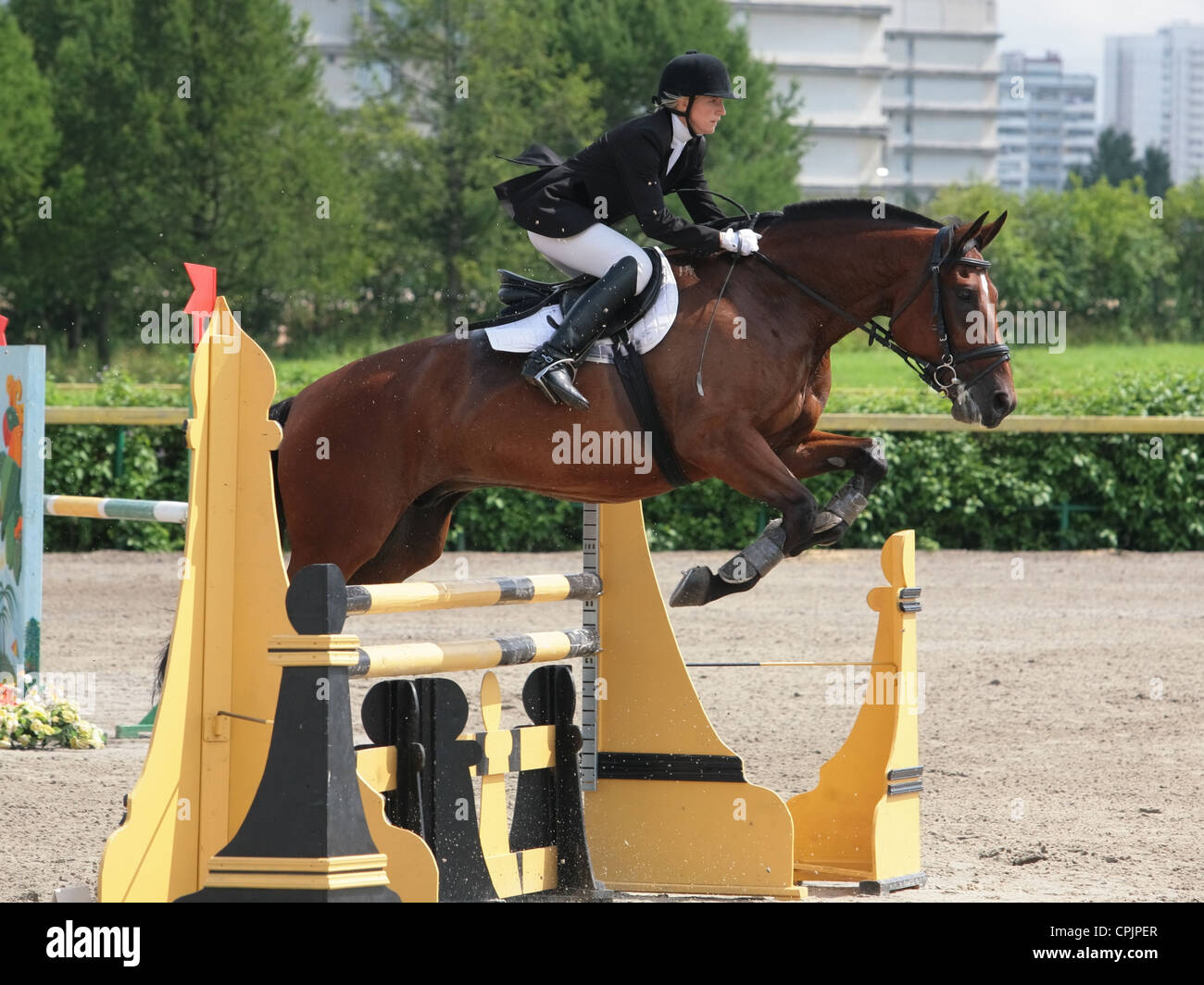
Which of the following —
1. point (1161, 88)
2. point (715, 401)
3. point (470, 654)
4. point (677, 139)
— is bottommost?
point (470, 654)

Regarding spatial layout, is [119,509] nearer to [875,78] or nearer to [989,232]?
[989,232]

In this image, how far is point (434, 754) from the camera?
381 cm

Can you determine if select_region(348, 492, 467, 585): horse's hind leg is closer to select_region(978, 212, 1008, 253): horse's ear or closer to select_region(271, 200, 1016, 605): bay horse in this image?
select_region(271, 200, 1016, 605): bay horse

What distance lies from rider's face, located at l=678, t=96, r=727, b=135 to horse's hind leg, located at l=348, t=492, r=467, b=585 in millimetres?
1257

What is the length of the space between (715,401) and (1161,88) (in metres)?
177

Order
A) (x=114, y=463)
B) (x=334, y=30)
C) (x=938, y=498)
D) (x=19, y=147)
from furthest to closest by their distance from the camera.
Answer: (x=334, y=30), (x=19, y=147), (x=938, y=498), (x=114, y=463)

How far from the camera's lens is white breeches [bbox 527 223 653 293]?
4191 millimetres

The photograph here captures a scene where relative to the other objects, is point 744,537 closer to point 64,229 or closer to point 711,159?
point 64,229

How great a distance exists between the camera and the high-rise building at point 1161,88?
6265 inches

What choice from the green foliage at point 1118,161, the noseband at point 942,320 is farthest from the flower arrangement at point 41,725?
the green foliage at point 1118,161

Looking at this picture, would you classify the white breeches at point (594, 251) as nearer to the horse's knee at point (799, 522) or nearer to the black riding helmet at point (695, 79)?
the black riding helmet at point (695, 79)

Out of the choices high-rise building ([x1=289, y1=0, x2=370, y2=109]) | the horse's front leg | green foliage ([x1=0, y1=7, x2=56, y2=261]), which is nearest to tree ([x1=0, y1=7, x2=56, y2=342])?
green foliage ([x1=0, y1=7, x2=56, y2=261])

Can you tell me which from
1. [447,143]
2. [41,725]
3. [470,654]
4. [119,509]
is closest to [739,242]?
[470,654]
